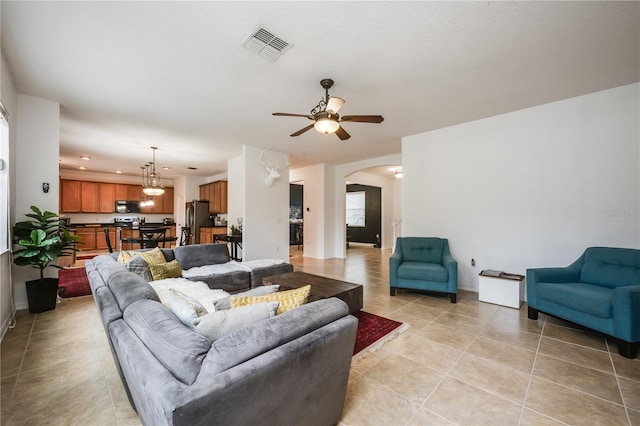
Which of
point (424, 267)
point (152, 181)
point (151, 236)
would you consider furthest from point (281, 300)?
point (152, 181)

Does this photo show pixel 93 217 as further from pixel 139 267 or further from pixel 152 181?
pixel 139 267

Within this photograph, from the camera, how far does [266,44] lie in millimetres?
2246

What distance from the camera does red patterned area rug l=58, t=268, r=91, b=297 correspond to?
12.9ft

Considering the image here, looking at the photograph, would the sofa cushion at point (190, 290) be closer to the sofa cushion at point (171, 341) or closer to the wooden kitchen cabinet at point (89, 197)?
the sofa cushion at point (171, 341)

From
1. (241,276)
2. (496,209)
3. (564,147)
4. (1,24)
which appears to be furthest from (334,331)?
(564,147)

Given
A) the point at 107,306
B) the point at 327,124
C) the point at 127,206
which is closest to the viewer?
the point at 107,306

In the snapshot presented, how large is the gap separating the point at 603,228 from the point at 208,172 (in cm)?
917

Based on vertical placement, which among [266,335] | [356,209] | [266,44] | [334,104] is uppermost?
[266,44]

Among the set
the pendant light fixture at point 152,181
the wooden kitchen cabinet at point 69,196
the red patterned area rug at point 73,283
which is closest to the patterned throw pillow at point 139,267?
the red patterned area rug at point 73,283

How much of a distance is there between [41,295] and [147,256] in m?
1.24

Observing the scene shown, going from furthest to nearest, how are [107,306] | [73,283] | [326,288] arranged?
[73,283] < [326,288] < [107,306]

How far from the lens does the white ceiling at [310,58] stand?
1934 mm

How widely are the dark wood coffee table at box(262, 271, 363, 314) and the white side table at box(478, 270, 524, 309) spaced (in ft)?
6.24

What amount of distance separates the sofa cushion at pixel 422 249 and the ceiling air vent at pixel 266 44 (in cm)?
332
